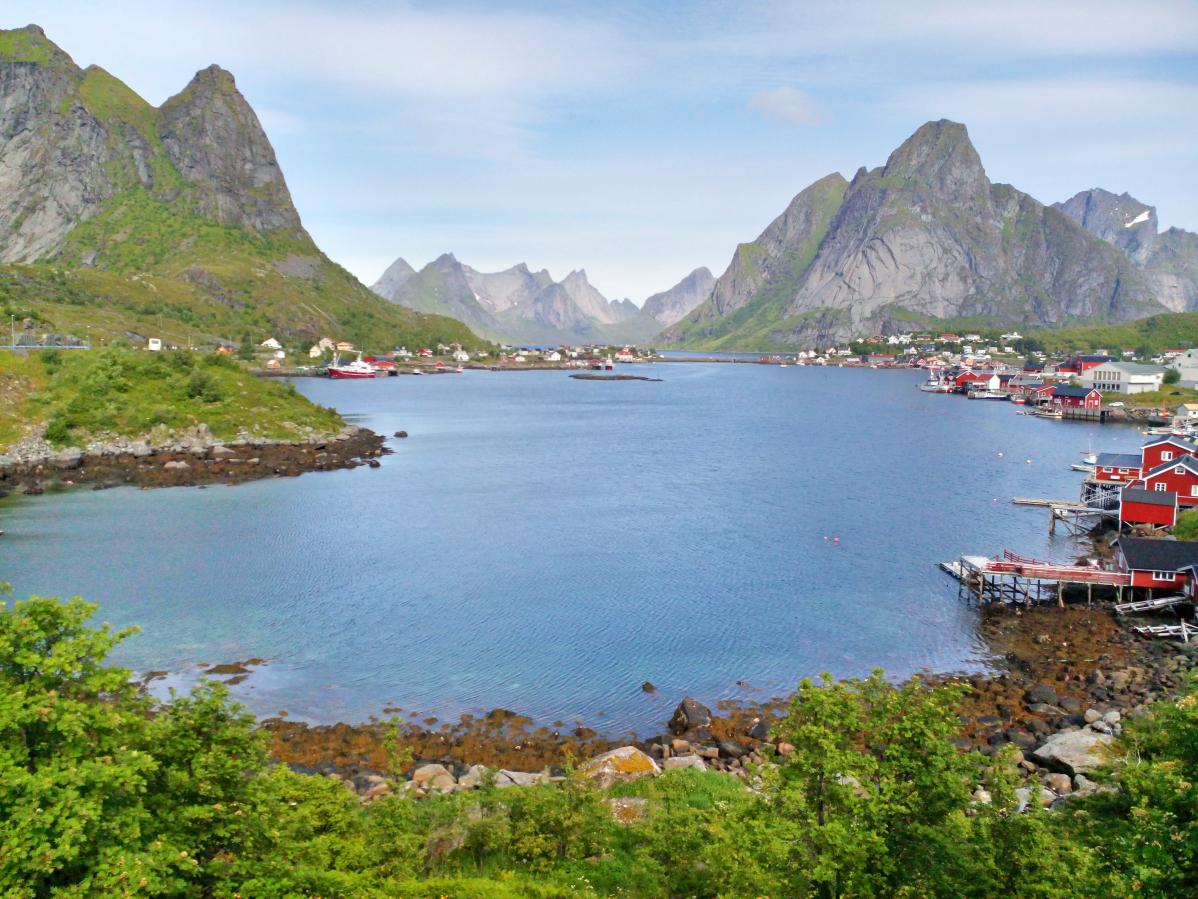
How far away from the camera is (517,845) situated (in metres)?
15.8

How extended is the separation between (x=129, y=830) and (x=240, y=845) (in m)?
2.07

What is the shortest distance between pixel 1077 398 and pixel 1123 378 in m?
16.4

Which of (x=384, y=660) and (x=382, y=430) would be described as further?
(x=382, y=430)

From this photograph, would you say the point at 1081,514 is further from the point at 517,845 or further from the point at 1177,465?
the point at 517,845

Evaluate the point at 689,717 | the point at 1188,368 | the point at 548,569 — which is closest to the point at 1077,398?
the point at 1188,368

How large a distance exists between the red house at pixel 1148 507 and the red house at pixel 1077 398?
92232mm

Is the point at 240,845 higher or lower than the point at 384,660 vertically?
higher

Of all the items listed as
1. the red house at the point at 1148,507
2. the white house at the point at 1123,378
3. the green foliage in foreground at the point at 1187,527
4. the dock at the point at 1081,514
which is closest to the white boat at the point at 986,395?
the white house at the point at 1123,378

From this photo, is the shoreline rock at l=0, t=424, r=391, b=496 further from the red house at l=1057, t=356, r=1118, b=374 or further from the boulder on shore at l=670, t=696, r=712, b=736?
the red house at l=1057, t=356, r=1118, b=374

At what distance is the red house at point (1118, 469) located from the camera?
60250 mm

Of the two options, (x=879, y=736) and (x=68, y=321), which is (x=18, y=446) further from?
(x=879, y=736)

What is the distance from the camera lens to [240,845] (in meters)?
12.2

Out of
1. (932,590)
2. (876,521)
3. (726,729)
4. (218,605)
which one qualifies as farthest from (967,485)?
(218,605)

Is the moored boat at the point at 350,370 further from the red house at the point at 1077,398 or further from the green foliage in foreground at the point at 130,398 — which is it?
the red house at the point at 1077,398
